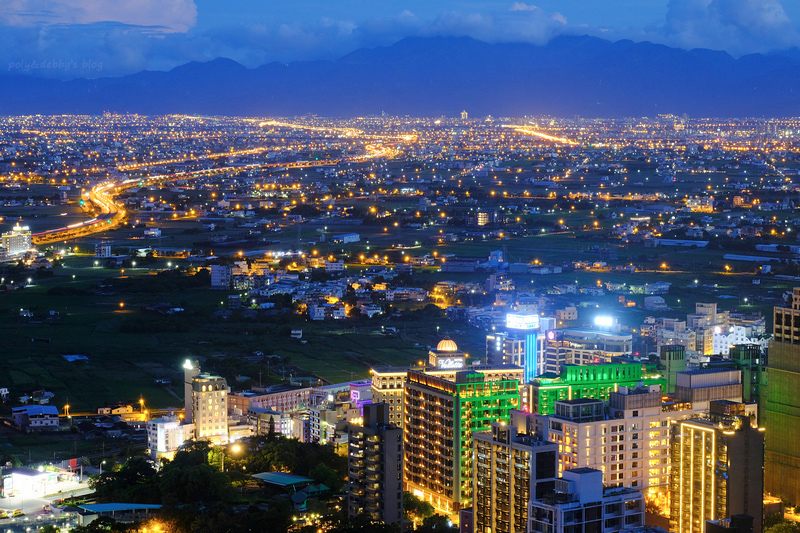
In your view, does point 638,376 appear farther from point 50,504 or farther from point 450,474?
point 50,504

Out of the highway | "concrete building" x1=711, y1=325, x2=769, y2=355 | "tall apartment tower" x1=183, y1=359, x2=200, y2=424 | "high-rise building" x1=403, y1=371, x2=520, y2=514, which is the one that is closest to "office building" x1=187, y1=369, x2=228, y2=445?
"tall apartment tower" x1=183, y1=359, x2=200, y2=424

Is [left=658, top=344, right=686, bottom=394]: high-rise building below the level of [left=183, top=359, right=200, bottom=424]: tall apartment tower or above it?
Answer: above

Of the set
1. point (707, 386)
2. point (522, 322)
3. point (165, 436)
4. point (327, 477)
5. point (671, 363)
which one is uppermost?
point (522, 322)

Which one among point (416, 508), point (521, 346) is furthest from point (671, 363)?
point (416, 508)

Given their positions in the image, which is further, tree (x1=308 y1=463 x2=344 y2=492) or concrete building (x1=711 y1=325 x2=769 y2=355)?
concrete building (x1=711 y1=325 x2=769 y2=355)

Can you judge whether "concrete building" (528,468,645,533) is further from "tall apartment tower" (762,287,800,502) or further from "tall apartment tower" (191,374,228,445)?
"tall apartment tower" (191,374,228,445)

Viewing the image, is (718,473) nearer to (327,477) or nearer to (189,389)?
(327,477)
